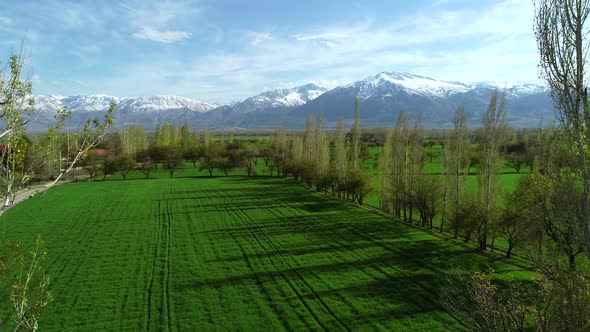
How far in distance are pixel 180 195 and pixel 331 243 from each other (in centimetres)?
4012

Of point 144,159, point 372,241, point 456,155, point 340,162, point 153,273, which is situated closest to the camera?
point 153,273

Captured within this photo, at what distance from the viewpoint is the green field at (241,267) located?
20672 millimetres

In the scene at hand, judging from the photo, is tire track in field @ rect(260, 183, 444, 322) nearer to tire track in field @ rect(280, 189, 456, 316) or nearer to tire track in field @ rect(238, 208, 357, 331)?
tire track in field @ rect(280, 189, 456, 316)

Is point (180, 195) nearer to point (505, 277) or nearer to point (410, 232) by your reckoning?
point (410, 232)

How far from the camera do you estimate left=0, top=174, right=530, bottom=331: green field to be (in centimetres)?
2067

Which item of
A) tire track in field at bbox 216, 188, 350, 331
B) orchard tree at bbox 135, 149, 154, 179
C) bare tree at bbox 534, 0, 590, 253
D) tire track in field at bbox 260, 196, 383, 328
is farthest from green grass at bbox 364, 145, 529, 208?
orchard tree at bbox 135, 149, 154, 179

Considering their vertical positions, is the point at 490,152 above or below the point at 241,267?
above

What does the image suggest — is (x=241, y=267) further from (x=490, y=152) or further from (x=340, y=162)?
(x=340, y=162)

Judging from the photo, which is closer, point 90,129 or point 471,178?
point 90,129

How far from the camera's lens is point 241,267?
28750mm

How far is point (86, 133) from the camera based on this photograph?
868cm

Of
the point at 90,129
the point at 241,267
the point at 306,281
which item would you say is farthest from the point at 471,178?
the point at 90,129

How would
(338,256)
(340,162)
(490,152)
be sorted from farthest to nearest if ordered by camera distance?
(340,162) → (490,152) → (338,256)

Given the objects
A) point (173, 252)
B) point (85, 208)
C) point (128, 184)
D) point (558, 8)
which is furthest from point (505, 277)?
point (128, 184)
